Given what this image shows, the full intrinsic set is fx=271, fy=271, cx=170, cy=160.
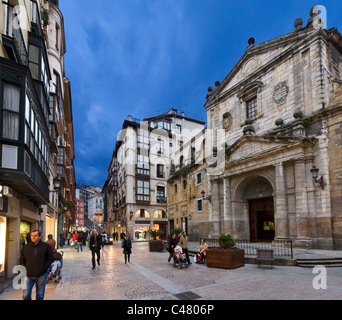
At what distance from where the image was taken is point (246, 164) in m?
21.0

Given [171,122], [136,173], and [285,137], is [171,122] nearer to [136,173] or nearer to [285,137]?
[136,173]

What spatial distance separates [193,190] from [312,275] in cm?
1948

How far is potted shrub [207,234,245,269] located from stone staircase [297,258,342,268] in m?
2.46

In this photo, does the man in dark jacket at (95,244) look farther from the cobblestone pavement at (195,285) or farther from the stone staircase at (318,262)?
the stone staircase at (318,262)

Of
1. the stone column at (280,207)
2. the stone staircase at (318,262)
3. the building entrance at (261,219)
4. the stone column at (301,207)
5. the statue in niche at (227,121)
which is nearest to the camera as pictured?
the stone staircase at (318,262)

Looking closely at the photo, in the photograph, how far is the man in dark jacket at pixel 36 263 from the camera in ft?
19.5

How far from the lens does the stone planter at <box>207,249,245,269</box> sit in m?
11.6

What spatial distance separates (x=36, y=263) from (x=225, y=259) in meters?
8.15

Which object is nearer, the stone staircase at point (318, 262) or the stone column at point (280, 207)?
the stone staircase at point (318, 262)

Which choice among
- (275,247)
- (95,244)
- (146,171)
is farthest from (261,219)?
(146,171)

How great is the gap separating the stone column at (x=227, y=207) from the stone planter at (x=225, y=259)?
987cm

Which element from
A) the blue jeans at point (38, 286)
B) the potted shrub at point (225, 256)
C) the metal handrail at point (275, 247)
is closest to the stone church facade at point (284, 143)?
the metal handrail at point (275, 247)

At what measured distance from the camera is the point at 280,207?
57.9 ft
